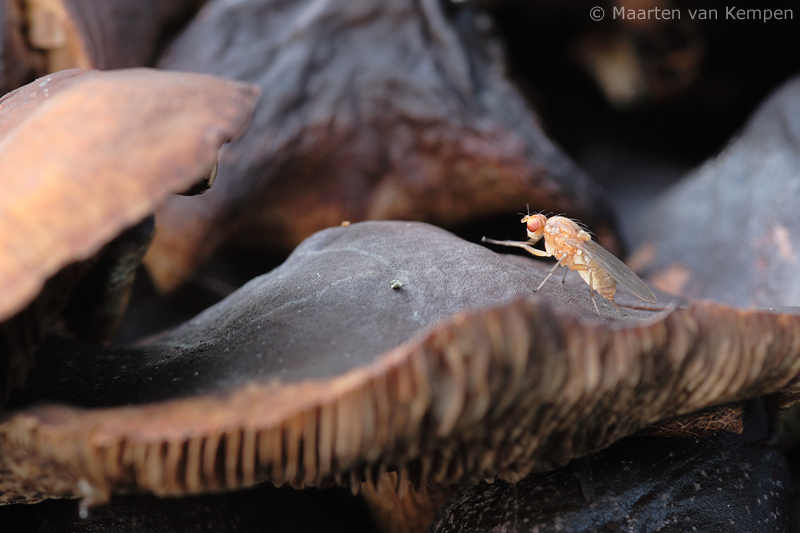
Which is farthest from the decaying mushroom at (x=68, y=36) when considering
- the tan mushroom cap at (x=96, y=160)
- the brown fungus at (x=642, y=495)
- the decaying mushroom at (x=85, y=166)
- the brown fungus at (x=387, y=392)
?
the brown fungus at (x=642, y=495)

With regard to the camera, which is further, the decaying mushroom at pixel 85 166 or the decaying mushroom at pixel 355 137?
the decaying mushroom at pixel 355 137

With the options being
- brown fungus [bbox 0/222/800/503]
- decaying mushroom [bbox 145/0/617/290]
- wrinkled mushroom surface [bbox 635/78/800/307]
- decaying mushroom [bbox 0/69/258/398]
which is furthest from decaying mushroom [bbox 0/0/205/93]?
wrinkled mushroom surface [bbox 635/78/800/307]

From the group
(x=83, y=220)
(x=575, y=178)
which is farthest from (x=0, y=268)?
(x=575, y=178)

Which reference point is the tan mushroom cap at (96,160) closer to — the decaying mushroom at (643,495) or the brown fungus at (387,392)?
the brown fungus at (387,392)

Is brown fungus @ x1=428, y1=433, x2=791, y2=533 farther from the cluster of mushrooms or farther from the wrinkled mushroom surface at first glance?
the wrinkled mushroom surface

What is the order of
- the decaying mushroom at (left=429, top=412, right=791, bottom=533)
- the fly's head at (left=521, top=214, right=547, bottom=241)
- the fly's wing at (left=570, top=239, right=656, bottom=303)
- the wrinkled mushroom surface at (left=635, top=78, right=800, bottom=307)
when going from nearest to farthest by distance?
the decaying mushroom at (left=429, top=412, right=791, bottom=533) → the fly's wing at (left=570, top=239, right=656, bottom=303) → the fly's head at (left=521, top=214, right=547, bottom=241) → the wrinkled mushroom surface at (left=635, top=78, right=800, bottom=307)

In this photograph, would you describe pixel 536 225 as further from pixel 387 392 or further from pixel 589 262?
pixel 387 392

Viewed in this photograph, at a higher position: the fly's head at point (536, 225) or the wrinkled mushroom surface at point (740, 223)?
the fly's head at point (536, 225)
